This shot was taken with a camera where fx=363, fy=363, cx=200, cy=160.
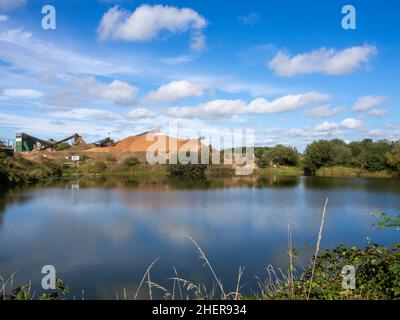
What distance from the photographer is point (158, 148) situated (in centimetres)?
4872

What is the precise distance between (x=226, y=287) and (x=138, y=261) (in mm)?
2723

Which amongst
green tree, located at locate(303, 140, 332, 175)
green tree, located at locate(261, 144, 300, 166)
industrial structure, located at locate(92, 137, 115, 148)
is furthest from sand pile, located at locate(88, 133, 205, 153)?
green tree, located at locate(303, 140, 332, 175)

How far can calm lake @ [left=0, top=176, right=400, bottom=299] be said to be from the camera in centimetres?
805

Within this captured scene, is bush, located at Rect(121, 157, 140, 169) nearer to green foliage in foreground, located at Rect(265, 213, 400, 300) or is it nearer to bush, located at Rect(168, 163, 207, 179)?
bush, located at Rect(168, 163, 207, 179)

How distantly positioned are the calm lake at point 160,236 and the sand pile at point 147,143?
26.6 metres

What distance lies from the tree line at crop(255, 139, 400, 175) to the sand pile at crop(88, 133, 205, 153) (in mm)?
10539

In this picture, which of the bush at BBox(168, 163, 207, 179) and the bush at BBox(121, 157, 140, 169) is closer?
the bush at BBox(168, 163, 207, 179)

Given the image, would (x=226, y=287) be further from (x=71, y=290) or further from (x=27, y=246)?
(x=27, y=246)

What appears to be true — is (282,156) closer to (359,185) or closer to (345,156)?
(345,156)

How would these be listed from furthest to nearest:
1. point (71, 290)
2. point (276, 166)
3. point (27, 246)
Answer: point (276, 166) → point (27, 246) → point (71, 290)

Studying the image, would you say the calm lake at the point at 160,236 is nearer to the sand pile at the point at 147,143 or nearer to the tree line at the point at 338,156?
the tree line at the point at 338,156

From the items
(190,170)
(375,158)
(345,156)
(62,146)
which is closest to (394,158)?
(375,158)
